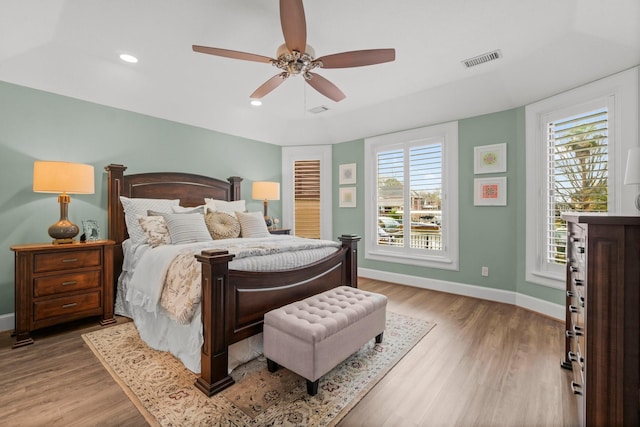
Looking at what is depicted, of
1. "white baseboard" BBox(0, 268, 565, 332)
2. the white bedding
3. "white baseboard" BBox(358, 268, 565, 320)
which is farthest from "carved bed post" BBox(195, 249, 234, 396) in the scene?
"white baseboard" BBox(358, 268, 565, 320)

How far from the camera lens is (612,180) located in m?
2.61

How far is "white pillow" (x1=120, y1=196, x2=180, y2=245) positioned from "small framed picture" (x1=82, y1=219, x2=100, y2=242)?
29cm

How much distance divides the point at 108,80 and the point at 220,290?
2857 millimetres

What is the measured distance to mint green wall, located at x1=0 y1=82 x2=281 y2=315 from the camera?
2742 millimetres

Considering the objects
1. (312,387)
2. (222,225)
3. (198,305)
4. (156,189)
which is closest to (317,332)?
(312,387)

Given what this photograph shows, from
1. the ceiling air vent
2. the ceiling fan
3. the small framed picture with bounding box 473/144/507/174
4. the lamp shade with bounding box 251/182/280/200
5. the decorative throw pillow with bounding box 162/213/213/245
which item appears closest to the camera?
the ceiling fan

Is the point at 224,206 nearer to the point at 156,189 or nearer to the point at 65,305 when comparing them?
the point at 156,189

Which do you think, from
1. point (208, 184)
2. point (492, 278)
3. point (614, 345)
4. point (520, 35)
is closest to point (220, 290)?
point (614, 345)

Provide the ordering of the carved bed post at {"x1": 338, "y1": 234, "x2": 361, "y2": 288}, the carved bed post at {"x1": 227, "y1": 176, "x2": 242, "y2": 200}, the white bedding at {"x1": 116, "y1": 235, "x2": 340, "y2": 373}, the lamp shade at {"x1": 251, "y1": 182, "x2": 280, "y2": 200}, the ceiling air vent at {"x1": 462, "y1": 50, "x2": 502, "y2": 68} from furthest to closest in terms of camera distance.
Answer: the lamp shade at {"x1": 251, "y1": 182, "x2": 280, "y2": 200}, the carved bed post at {"x1": 227, "y1": 176, "x2": 242, "y2": 200}, the carved bed post at {"x1": 338, "y1": 234, "x2": 361, "y2": 288}, the ceiling air vent at {"x1": 462, "y1": 50, "x2": 502, "y2": 68}, the white bedding at {"x1": 116, "y1": 235, "x2": 340, "y2": 373}

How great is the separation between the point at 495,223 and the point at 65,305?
4846 mm

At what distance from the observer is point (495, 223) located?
12.1 ft

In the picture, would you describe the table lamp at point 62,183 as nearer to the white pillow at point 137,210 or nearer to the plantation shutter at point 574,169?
the white pillow at point 137,210

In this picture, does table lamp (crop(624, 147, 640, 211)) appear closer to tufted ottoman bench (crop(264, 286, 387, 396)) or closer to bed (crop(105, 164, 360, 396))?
tufted ottoman bench (crop(264, 286, 387, 396))

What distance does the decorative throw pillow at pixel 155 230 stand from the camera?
285 centimetres
